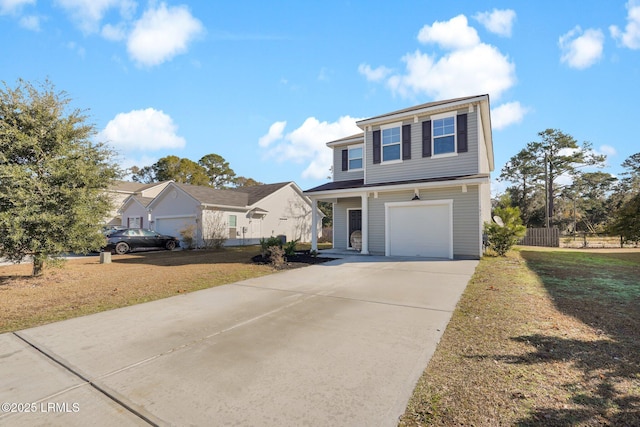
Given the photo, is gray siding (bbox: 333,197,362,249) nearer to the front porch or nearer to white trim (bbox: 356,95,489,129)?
the front porch

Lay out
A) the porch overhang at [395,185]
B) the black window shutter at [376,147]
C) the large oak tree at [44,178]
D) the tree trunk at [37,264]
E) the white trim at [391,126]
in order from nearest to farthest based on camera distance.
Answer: the large oak tree at [44,178] < the tree trunk at [37,264] < the porch overhang at [395,185] < the white trim at [391,126] < the black window shutter at [376,147]

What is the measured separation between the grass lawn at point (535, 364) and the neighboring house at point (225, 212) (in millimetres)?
17804

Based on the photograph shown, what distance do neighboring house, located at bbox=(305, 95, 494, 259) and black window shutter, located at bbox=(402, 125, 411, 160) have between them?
4 centimetres

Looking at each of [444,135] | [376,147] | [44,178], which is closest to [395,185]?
[376,147]

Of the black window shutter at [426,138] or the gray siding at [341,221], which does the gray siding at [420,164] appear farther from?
the gray siding at [341,221]

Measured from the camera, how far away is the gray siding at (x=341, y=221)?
15.7 metres

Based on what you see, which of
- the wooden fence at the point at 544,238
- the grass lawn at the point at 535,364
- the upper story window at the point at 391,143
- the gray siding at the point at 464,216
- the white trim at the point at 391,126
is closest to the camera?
the grass lawn at the point at 535,364

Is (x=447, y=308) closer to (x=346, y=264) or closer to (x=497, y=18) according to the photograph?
(x=346, y=264)

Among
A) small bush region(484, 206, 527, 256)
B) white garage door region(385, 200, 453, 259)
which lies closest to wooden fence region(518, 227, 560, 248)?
small bush region(484, 206, 527, 256)

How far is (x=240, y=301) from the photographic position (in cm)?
579

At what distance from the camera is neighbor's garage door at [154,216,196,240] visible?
20.5 metres

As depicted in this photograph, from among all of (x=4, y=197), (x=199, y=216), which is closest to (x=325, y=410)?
(x=4, y=197)

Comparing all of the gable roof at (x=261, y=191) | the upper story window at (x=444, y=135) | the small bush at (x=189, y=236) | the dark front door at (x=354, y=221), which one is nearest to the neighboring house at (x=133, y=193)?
the small bush at (x=189, y=236)

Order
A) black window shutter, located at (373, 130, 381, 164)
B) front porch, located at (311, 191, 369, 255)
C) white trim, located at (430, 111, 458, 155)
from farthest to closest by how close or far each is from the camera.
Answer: front porch, located at (311, 191, 369, 255), black window shutter, located at (373, 130, 381, 164), white trim, located at (430, 111, 458, 155)
